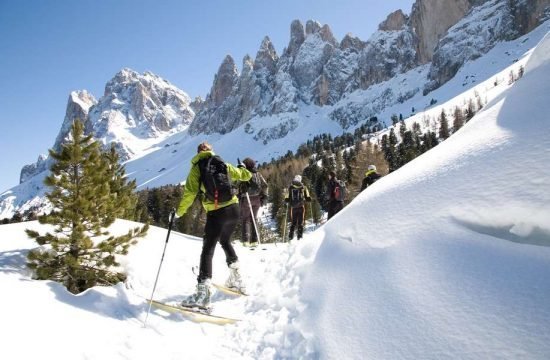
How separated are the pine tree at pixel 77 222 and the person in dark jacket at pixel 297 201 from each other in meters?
7.02

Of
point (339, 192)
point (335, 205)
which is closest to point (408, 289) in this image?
point (339, 192)

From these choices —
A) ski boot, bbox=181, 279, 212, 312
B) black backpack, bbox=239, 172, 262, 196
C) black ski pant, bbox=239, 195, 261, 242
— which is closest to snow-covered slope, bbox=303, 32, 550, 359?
ski boot, bbox=181, 279, 212, 312

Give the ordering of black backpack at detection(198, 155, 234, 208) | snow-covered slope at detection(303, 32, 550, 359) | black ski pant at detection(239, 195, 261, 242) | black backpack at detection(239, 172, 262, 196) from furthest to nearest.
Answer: black ski pant at detection(239, 195, 261, 242)
black backpack at detection(239, 172, 262, 196)
black backpack at detection(198, 155, 234, 208)
snow-covered slope at detection(303, 32, 550, 359)

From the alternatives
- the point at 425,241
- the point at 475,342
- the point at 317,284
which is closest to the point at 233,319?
the point at 317,284

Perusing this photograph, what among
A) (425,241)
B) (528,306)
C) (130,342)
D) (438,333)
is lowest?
(130,342)

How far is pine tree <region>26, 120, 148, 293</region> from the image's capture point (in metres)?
6.64

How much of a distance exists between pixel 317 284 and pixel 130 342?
257 centimetres

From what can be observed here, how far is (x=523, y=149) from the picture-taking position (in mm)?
3818

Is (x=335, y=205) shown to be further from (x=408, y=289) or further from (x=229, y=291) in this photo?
(x=408, y=289)

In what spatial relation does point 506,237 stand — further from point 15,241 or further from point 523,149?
point 15,241

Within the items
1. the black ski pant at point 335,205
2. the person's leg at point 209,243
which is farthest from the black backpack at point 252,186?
the black ski pant at point 335,205

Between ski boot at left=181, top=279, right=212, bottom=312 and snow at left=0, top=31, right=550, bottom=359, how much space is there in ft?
→ 1.20

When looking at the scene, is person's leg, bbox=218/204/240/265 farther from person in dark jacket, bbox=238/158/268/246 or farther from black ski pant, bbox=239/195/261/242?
black ski pant, bbox=239/195/261/242

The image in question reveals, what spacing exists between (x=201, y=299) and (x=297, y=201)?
7704 mm
